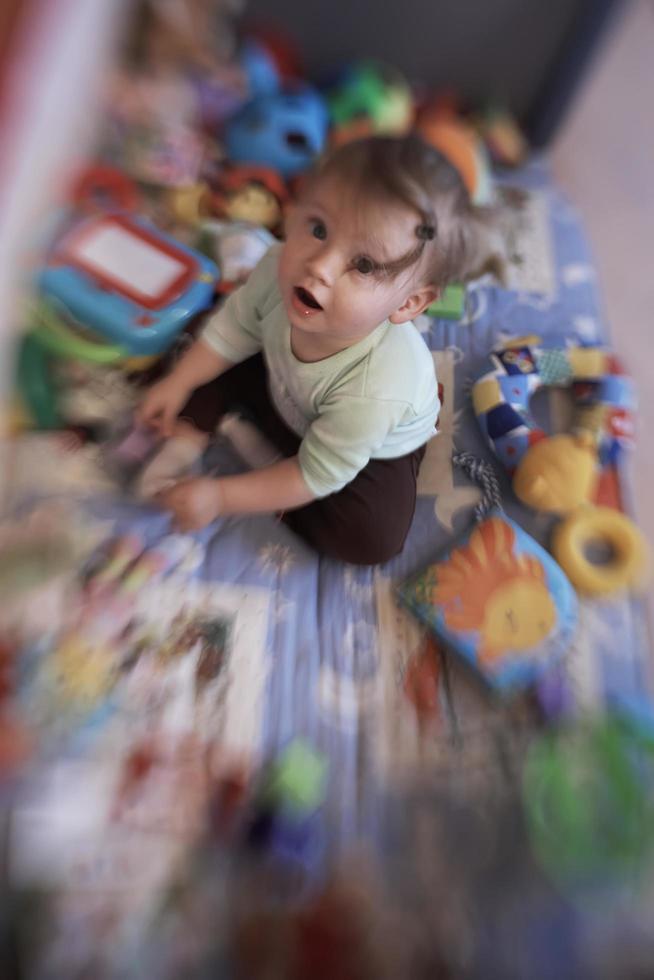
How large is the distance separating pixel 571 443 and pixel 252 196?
56cm

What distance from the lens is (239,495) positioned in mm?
695

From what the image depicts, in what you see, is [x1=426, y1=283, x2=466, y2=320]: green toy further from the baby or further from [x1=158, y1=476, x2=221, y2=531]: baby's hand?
[x1=158, y1=476, x2=221, y2=531]: baby's hand

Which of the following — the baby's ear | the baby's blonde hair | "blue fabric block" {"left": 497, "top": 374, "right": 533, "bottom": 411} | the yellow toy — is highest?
the baby's blonde hair

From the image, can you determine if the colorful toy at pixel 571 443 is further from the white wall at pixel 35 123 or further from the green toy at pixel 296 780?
the white wall at pixel 35 123

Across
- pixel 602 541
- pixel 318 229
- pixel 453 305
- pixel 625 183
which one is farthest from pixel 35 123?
pixel 625 183

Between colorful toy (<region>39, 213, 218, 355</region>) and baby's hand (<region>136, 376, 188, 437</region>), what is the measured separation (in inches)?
3.2

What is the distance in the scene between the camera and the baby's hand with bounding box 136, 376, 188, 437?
0.76m

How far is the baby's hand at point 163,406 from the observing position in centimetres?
76

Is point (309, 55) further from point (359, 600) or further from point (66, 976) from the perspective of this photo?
point (66, 976)

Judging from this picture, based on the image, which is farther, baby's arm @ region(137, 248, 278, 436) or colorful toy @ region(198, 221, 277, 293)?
colorful toy @ region(198, 221, 277, 293)

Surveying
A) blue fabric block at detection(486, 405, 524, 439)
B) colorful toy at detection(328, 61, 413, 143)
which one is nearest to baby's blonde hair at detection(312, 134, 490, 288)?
blue fabric block at detection(486, 405, 524, 439)

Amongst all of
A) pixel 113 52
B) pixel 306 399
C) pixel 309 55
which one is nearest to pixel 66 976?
pixel 306 399

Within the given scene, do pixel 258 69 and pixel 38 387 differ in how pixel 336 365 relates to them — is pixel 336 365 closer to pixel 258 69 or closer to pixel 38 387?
pixel 38 387

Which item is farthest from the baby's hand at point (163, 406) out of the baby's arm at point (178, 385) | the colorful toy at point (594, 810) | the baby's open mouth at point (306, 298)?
the colorful toy at point (594, 810)
